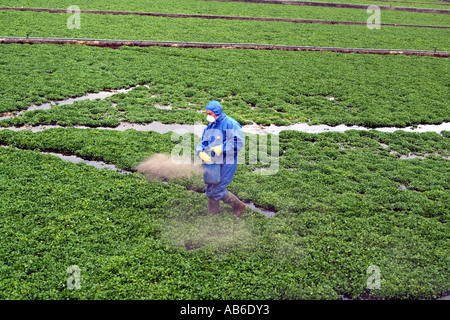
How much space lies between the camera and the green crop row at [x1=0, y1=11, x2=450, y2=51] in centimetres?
1675

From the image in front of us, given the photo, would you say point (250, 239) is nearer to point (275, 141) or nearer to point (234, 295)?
point (234, 295)

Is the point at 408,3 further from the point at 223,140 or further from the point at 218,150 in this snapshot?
the point at 218,150

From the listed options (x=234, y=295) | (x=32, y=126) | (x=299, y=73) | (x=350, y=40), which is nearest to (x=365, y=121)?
(x=299, y=73)

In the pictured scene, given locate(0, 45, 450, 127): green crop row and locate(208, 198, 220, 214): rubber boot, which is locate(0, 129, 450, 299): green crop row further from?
locate(0, 45, 450, 127): green crop row

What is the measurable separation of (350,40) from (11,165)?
54.5ft

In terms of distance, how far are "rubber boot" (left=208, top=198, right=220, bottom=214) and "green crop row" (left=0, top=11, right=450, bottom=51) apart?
39.5ft

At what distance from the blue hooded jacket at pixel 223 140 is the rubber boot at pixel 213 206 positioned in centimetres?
25

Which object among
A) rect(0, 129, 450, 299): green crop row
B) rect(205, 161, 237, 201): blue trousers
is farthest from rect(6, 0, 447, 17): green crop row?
rect(205, 161, 237, 201): blue trousers

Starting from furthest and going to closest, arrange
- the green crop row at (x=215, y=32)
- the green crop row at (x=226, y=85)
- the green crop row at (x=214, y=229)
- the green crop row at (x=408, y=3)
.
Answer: the green crop row at (x=408, y=3)
the green crop row at (x=215, y=32)
the green crop row at (x=226, y=85)
the green crop row at (x=214, y=229)

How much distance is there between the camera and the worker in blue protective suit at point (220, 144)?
582cm

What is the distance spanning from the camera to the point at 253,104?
1150cm

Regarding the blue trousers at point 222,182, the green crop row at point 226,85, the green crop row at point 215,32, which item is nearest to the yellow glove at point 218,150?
the blue trousers at point 222,182

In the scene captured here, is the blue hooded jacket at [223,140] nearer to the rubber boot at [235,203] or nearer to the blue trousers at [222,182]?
the blue trousers at [222,182]

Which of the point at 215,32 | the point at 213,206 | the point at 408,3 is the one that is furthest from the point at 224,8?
the point at 213,206
